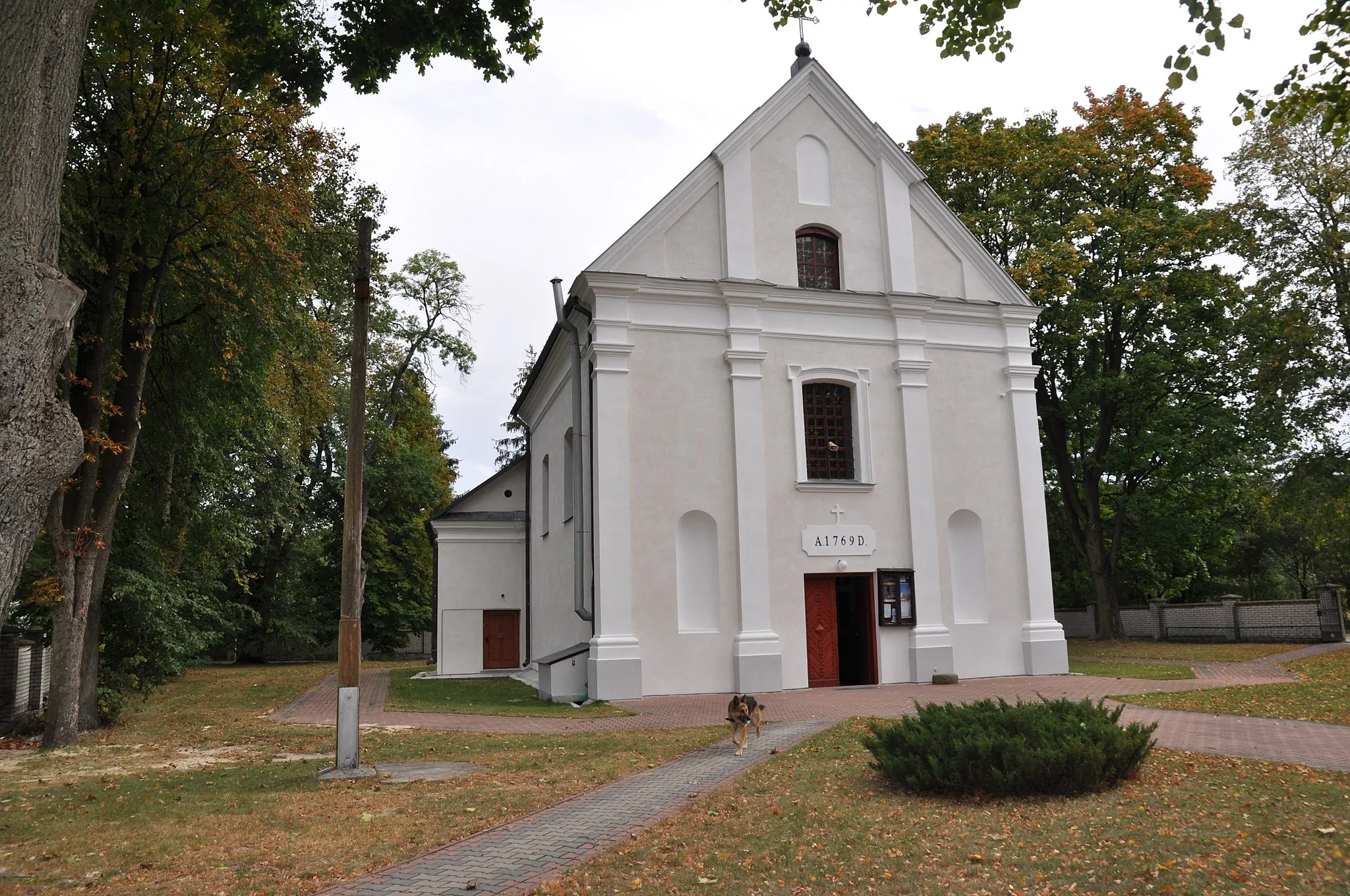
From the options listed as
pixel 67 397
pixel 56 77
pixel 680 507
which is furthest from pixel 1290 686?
pixel 67 397

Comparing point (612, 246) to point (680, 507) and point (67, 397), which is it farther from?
point (67, 397)

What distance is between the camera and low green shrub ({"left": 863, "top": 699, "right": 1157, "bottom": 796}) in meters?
7.86

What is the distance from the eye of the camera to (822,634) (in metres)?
19.9

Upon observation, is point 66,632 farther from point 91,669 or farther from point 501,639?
point 501,639

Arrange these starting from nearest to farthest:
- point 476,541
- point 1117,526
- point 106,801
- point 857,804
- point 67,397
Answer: point 857,804 < point 106,801 < point 67,397 < point 476,541 < point 1117,526

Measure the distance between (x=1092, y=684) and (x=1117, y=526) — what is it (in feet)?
51.3

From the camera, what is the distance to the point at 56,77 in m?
5.95

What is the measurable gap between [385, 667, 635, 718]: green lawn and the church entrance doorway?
15.5 ft

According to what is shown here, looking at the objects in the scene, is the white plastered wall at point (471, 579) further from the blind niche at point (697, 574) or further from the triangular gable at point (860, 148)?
the triangular gable at point (860, 148)

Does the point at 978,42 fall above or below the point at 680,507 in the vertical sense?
above

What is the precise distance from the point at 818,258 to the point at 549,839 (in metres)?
16.4

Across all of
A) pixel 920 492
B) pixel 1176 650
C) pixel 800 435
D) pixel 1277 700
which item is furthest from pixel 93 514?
pixel 1176 650

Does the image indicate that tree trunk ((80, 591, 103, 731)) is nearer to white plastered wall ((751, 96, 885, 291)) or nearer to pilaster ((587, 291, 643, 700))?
pilaster ((587, 291, 643, 700))

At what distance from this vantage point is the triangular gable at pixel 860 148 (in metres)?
20.5
